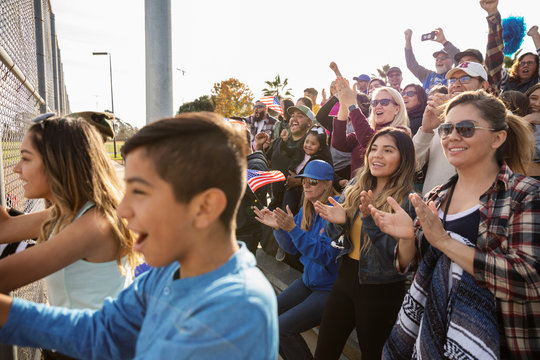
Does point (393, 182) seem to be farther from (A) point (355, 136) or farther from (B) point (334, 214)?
(A) point (355, 136)

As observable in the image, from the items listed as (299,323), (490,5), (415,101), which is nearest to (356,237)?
(299,323)

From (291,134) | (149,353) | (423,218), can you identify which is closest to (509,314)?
(423,218)

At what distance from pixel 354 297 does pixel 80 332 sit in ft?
6.62

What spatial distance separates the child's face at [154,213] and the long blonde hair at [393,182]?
1886 millimetres

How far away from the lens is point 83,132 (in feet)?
6.44

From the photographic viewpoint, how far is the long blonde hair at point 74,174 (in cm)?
188

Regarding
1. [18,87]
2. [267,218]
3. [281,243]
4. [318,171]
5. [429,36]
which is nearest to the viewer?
[18,87]

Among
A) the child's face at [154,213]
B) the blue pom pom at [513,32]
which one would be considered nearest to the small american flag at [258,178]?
the child's face at [154,213]

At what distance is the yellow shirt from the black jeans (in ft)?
0.15

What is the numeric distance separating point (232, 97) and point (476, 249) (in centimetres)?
4048

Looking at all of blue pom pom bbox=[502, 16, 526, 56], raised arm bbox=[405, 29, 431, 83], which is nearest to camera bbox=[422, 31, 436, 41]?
raised arm bbox=[405, 29, 431, 83]

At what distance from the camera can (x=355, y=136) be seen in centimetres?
444

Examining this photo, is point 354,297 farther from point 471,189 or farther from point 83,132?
point 83,132

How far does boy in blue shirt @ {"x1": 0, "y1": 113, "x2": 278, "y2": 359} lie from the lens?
0.97 m
